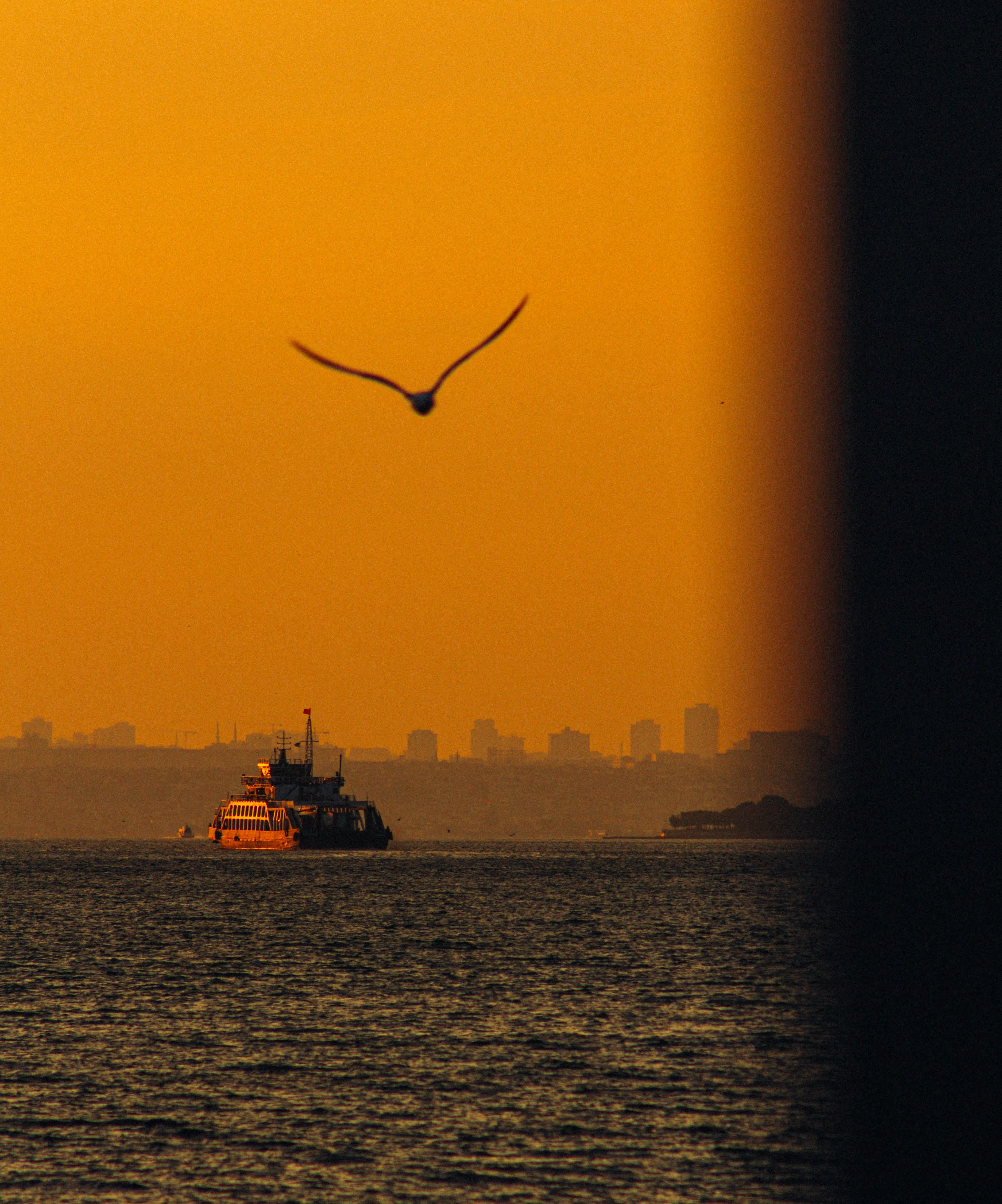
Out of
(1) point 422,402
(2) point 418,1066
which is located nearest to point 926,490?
(2) point 418,1066

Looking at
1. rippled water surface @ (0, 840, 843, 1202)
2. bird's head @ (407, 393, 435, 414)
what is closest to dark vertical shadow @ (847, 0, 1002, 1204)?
rippled water surface @ (0, 840, 843, 1202)

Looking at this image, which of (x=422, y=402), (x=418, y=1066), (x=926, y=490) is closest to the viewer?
(x=422, y=402)

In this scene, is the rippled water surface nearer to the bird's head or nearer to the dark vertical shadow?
the dark vertical shadow

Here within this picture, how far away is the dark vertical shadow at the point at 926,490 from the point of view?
188 feet

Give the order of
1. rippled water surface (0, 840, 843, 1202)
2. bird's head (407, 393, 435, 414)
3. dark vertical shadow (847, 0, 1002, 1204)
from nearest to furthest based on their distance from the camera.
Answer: bird's head (407, 393, 435, 414), rippled water surface (0, 840, 843, 1202), dark vertical shadow (847, 0, 1002, 1204)

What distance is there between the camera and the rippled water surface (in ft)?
137

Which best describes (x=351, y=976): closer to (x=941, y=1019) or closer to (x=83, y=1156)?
(x=941, y=1019)

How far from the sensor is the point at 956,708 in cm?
6278

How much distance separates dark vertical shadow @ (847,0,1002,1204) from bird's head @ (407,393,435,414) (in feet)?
110

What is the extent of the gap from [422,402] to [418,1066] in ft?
123

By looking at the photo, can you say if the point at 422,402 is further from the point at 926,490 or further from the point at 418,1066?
the point at 926,490

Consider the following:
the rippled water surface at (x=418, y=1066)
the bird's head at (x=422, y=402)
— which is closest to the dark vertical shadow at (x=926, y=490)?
the rippled water surface at (x=418, y=1066)

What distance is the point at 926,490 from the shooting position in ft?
204

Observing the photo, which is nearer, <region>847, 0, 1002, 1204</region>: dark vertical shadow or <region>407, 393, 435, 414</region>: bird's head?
<region>407, 393, 435, 414</region>: bird's head
